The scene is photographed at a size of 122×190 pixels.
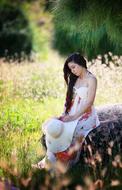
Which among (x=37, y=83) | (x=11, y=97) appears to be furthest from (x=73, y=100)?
(x=37, y=83)

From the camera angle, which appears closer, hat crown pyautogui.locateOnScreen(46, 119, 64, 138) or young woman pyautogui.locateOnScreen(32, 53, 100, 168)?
hat crown pyautogui.locateOnScreen(46, 119, 64, 138)

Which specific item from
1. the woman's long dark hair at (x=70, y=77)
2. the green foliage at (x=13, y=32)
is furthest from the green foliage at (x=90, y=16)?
the green foliage at (x=13, y=32)

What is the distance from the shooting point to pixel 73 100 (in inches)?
239

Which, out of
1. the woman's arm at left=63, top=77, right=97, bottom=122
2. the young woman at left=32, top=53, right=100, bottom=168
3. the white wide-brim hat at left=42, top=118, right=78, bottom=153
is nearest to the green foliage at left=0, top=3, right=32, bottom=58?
the young woman at left=32, top=53, right=100, bottom=168

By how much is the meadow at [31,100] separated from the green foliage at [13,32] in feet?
20.5

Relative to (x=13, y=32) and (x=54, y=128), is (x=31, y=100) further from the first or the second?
(x=13, y=32)

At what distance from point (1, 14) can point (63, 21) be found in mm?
14353

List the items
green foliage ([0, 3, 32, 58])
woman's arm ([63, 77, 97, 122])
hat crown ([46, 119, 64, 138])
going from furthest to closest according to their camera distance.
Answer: green foliage ([0, 3, 32, 58])
woman's arm ([63, 77, 97, 122])
hat crown ([46, 119, 64, 138])

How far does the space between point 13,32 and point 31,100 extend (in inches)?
378

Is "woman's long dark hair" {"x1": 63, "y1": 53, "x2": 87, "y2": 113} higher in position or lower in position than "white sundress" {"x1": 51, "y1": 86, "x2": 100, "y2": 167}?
higher

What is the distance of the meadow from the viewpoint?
19.7 ft

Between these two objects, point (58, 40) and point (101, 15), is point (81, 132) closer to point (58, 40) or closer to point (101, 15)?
point (101, 15)

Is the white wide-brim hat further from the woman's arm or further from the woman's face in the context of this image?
the woman's face

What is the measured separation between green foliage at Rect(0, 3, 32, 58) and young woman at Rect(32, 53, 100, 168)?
40.9ft
